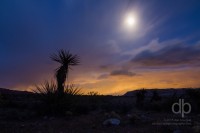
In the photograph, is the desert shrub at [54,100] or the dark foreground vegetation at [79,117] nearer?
the dark foreground vegetation at [79,117]

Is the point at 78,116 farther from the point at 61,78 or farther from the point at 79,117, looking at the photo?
the point at 61,78

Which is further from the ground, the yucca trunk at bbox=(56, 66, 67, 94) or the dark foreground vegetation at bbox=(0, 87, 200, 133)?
the yucca trunk at bbox=(56, 66, 67, 94)

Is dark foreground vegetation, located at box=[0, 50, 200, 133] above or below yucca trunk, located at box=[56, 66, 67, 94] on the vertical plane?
below

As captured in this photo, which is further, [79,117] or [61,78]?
[61,78]

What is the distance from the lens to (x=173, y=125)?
10.8 m

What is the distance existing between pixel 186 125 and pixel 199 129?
1.87 meters

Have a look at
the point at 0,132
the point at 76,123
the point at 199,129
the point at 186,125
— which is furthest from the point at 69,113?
the point at 199,129

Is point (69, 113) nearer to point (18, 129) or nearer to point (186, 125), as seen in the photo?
point (18, 129)

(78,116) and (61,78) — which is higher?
(61,78)

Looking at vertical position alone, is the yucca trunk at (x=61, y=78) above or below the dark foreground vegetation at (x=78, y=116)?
above

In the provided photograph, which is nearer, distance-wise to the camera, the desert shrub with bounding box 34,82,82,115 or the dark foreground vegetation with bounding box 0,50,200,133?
the dark foreground vegetation with bounding box 0,50,200,133

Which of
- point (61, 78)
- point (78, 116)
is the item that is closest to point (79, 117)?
point (78, 116)

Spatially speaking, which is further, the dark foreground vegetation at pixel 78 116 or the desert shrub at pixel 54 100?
the desert shrub at pixel 54 100

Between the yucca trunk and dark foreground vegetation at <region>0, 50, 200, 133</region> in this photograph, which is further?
the yucca trunk
